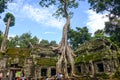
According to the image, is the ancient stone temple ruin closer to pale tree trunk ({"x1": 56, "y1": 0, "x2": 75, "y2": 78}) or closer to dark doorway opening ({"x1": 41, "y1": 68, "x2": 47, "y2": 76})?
dark doorway opening ({"x1": 41, "y1": 68, "x2": 47, "y2": 76})

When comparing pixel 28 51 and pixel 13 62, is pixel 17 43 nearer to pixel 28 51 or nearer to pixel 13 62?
pixel 28 51

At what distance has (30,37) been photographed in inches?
2704

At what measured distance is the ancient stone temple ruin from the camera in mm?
24031

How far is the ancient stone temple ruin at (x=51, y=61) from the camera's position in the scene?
78.8ft

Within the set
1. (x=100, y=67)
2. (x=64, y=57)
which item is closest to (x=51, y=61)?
(x=100, y=67)

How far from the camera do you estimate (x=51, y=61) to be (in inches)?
1249

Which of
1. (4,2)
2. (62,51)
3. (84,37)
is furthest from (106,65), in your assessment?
(84,37)

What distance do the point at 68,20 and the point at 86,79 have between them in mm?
9530

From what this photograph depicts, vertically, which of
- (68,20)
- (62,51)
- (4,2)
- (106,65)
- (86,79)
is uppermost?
(4,2)

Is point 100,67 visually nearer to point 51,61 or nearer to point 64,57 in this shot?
point 64,57

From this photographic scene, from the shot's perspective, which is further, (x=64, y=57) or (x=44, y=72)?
(x=44, y=72)

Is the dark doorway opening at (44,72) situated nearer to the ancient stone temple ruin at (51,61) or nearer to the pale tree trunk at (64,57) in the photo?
the ancient stone temple ruin at (51,61)

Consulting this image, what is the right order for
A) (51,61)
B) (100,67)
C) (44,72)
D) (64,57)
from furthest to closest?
(51,61) < (44,72) < (100,67) < (64,57)

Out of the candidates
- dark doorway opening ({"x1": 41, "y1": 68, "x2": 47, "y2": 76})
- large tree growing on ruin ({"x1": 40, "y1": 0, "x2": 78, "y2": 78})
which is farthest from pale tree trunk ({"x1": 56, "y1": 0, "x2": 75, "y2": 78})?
dark doorway opening ({"x1": 41, "y1": 68, "x2": 47, "y2": 76})
